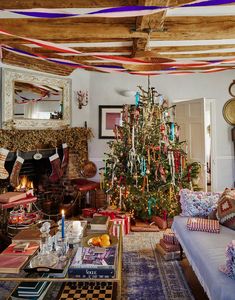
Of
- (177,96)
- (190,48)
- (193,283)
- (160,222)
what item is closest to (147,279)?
(193,283)

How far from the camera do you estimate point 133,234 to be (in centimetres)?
403

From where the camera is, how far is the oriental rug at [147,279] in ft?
8.26

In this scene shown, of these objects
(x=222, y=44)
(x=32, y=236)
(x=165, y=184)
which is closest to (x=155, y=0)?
(x=222, y=44)

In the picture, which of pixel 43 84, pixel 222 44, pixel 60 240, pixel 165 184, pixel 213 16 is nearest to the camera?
pixel 60 240

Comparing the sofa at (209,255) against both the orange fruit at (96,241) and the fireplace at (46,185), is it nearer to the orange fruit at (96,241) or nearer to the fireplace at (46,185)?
the orange fruit at (96,241)

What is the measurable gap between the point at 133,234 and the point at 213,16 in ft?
9.63

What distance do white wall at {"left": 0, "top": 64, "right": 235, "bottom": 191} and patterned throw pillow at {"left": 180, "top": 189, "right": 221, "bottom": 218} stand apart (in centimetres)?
257

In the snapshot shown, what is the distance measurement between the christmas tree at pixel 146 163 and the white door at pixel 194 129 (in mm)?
901

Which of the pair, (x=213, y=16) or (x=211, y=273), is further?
(x=213, y=16)

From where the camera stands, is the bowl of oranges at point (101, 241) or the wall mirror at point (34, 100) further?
the wall mirror at point (34, 100)

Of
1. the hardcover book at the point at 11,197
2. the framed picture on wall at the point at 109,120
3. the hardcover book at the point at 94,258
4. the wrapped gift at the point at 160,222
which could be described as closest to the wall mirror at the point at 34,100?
the framed picture on wall at the point at 109,120

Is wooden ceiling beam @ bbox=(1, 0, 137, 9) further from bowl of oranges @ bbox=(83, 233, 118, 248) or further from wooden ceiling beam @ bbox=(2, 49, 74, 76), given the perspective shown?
bowl of oranges @ bbox=(83, 233, 118, 248)

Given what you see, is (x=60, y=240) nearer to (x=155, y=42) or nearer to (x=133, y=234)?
(x=133, y=234)

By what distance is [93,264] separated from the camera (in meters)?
2.10
